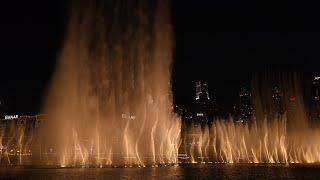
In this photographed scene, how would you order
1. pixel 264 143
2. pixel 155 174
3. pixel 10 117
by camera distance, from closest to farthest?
1. pixel 155 174
2. pixel 264 143
3. pixel 10 117

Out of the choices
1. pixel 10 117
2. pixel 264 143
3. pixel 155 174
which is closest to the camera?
pixel 155 174

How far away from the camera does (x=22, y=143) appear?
2388 inches

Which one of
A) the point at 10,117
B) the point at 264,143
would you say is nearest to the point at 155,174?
the point at 264,143

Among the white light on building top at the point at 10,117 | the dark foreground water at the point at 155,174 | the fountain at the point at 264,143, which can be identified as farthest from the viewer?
the white light on building top at the point at 10,117

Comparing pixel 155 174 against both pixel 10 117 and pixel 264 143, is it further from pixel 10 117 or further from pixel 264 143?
pixel 10 117

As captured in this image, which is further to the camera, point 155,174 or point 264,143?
point 264,143

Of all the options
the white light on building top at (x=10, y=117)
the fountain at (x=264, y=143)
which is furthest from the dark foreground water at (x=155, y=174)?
the white light on building top at (x=10, y=117)

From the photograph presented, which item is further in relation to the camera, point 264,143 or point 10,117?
point 10,117

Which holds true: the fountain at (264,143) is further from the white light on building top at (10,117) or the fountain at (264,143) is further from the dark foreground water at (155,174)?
the white light on building top at (10,117)

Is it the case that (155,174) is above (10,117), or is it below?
below

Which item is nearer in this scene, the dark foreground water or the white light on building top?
the dark foreground water

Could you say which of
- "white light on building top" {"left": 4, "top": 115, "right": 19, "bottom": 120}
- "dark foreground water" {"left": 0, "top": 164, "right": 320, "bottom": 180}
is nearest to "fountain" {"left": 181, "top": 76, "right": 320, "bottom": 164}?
"dark foreground water" {"left": 0, "top": 164, "right": 320, "bottom": 180}

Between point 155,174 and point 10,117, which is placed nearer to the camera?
point 155,174

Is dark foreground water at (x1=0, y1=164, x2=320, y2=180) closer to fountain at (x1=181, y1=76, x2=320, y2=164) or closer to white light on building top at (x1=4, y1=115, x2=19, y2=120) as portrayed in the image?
fountain at (x1=181, y1=76, x2=320, y2=164)
